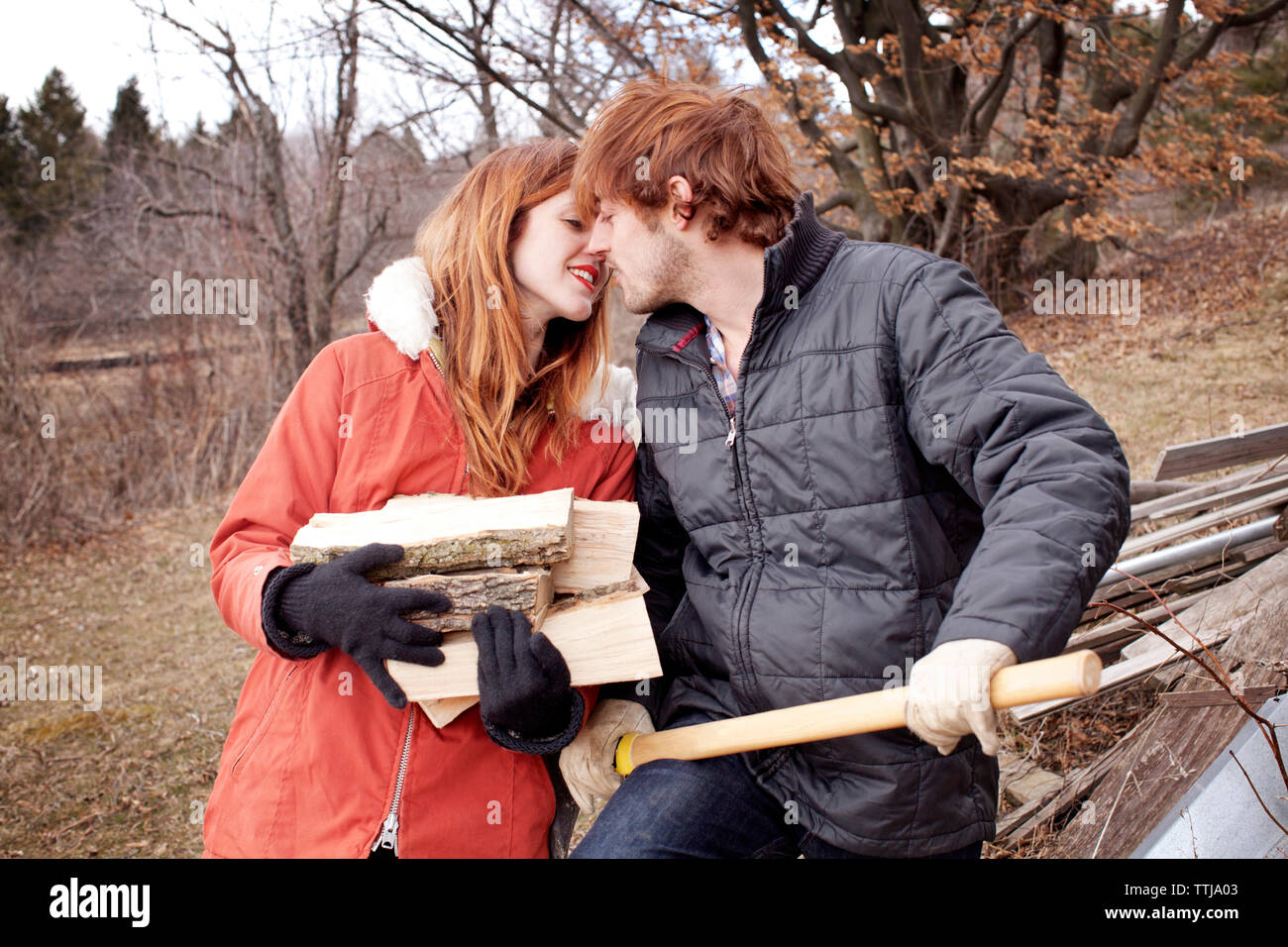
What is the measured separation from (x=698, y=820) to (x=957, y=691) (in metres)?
0.95

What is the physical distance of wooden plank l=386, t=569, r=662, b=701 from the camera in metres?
2.20

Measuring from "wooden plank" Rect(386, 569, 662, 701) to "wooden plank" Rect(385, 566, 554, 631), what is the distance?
0.07 meters

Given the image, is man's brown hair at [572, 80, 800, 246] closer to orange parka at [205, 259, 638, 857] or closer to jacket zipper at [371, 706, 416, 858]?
orange parka at [205, 259, 638, 857]

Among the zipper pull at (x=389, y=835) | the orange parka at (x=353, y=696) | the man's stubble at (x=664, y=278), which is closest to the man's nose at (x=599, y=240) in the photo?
the man's stubble at (x=664, y=278)

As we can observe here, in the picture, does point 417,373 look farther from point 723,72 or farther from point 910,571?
point 723,72

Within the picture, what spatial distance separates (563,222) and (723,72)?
9.91m

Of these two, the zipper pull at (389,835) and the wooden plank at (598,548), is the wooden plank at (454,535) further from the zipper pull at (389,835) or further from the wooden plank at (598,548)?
the zipper pull at (389,835)

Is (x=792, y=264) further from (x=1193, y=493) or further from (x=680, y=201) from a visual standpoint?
(x=1193, y=493)

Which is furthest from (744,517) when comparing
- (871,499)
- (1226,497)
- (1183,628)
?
(1226,497)

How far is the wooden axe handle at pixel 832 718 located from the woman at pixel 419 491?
0.25 m

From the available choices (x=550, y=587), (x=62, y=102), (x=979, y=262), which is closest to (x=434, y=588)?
(x=550, y=587)

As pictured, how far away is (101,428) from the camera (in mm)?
10711

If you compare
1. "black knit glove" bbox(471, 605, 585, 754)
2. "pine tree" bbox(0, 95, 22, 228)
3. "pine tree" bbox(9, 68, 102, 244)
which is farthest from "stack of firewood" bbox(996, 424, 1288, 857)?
"pine tree" bbox(0, 95, 22, 228)

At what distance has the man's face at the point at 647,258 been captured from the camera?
2492 mm
